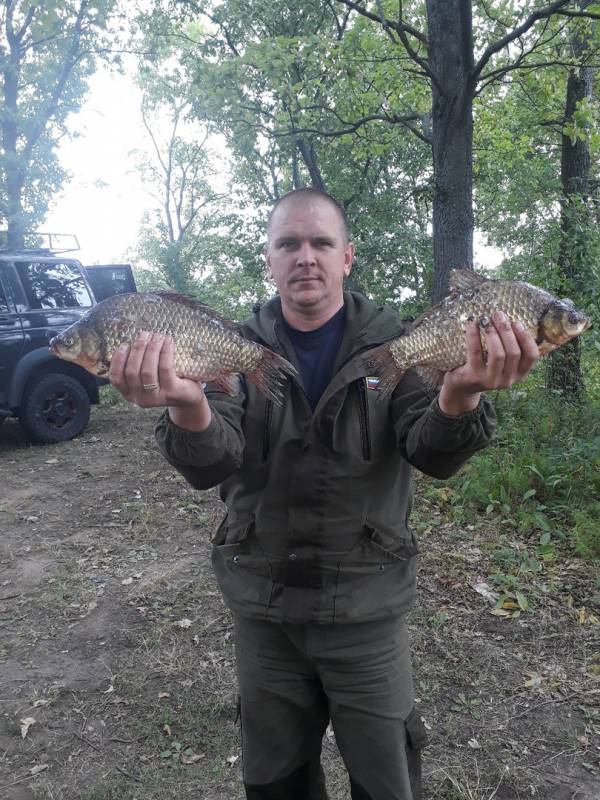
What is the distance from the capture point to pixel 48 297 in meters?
9.33

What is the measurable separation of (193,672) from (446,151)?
6.05 meters

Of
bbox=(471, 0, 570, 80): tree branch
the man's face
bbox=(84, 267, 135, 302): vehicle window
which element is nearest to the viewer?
the man's face

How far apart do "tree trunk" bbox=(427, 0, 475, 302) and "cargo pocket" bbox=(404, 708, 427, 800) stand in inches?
217

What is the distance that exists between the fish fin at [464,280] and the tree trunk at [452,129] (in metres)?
4.81

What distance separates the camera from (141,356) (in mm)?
2016

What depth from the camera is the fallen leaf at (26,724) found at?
350 cm

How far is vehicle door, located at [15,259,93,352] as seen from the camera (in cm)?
909

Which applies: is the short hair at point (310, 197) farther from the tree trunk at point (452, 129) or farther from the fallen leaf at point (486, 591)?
the tree trunk at point (452, 129)

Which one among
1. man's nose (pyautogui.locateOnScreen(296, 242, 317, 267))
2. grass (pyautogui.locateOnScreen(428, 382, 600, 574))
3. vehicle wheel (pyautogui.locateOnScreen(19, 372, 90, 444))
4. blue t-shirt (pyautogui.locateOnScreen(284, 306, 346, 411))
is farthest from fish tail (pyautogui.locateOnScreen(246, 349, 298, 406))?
vehicle wheel (pyautogui.locateOnScreen(19, 372, 90, 444))

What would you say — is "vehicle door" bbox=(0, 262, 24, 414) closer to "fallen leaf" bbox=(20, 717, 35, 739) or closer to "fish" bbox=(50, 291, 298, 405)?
"fallen leaf" bbox=(20, 717, 35, 739)

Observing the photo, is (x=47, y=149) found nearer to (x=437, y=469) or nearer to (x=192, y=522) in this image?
(x=192, y=522)

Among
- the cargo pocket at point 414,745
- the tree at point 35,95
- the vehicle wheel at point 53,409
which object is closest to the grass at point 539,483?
the cargo pocket at point 414,745

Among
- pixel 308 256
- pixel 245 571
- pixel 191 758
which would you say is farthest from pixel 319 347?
pixel 191 758

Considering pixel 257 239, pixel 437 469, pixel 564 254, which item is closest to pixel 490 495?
pixel 564 254
